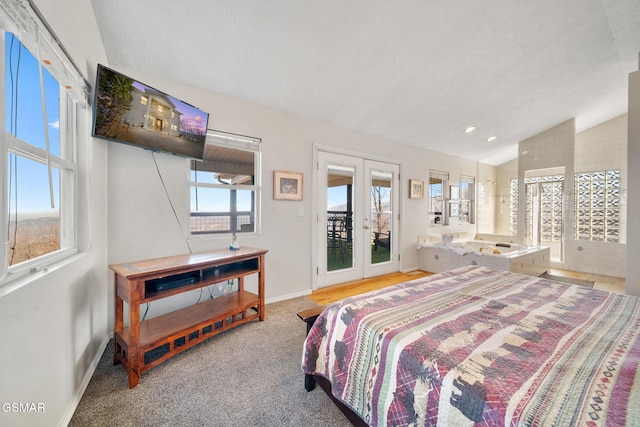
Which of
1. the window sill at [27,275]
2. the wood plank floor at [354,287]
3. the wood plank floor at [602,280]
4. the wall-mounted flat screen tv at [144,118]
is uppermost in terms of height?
the wall-mounted flat screen tv at [144,118]

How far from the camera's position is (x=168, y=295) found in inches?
69.7

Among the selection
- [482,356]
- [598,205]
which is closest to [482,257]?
[598,205]

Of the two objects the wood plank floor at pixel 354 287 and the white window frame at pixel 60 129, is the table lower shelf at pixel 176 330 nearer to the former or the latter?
the white window frame at pixel 60 129

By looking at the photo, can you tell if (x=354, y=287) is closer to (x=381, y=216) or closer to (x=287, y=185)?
(x=381, y=216)

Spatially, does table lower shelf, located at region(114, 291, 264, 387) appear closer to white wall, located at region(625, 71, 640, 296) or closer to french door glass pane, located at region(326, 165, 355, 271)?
french door glass pane, located at region(326, 165, 355, 271)

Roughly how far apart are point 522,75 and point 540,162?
2805 mm

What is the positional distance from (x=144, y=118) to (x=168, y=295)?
1375 millimetres

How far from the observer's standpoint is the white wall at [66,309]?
916 millimetres

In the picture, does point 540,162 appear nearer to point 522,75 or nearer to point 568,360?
point 522,75

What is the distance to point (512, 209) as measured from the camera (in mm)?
5926

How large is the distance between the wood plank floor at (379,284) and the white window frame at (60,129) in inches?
92.7

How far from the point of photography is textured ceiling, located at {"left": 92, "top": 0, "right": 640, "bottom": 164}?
6.15 feet

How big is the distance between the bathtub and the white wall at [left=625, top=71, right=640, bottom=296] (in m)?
1.15

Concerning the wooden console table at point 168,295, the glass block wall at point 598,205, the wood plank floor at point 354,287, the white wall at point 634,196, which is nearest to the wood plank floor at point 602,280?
the glass block wall at point 598,205
